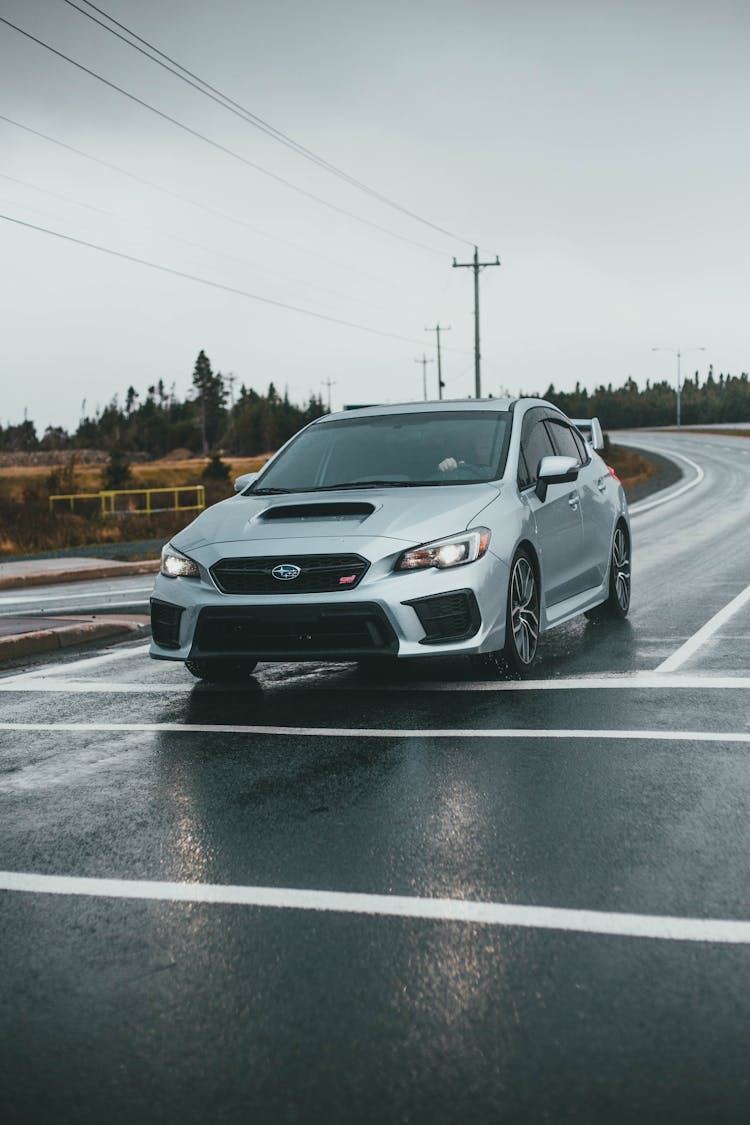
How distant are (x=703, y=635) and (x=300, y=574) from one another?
3.98 m

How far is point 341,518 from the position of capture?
7.84 meters

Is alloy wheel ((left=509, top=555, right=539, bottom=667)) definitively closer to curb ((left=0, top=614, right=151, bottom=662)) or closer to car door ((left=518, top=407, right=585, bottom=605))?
car door ((left=518, top=407, right=585, bottom=605))

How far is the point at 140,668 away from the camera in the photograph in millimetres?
9516

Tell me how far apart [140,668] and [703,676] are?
157 inches

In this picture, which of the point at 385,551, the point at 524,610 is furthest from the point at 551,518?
the point at 385,551

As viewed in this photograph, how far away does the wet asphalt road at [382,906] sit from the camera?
2.92 metres

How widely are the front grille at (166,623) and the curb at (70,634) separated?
2.90 m

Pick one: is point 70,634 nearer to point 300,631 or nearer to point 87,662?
point 87,662

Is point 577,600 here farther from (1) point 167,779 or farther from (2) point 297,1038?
(2) point 297,1038

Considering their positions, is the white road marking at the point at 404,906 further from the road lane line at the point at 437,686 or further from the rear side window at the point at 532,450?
the rear side window at the point at 532,450

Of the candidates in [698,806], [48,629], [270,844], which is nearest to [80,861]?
[270,844]

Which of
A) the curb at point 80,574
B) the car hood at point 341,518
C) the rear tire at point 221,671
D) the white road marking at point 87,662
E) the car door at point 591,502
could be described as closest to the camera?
the car hood at point 341,518

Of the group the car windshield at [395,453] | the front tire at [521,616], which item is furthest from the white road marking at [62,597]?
the front tire at [521,616]

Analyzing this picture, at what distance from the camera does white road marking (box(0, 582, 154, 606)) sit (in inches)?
674
